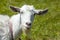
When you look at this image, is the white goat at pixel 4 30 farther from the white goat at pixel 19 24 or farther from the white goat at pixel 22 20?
the white goat at pixel 22 20

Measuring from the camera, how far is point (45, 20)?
9211 mm

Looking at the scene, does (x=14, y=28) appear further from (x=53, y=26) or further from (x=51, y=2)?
(x=51, y=2)

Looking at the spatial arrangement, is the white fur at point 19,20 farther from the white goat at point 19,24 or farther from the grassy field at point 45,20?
the grassy field at point 45,20

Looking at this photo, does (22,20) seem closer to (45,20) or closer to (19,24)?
(19,24)

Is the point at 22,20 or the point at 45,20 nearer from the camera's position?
the point at 22,20

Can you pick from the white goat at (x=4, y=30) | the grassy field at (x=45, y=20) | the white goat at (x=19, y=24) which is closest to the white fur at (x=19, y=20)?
the white goat at (x=19, y=24)

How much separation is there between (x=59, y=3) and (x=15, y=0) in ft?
5.15

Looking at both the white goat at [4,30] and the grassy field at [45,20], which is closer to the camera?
the white goat at [4,30]

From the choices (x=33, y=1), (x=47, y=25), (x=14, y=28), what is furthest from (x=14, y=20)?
(x=33, y=1)

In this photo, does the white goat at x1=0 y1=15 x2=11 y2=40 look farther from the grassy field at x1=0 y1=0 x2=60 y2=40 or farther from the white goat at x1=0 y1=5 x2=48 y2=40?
the grassy field at x1=0 y1=0 x2=60 y2=40

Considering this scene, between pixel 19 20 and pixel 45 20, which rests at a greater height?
pixel 19 20

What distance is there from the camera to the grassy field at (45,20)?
324 inches

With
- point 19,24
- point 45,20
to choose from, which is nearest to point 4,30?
point 19,24

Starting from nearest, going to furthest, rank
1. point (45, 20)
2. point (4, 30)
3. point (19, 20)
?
point (4, 30) → point (19, 20) → point (45, 20)
